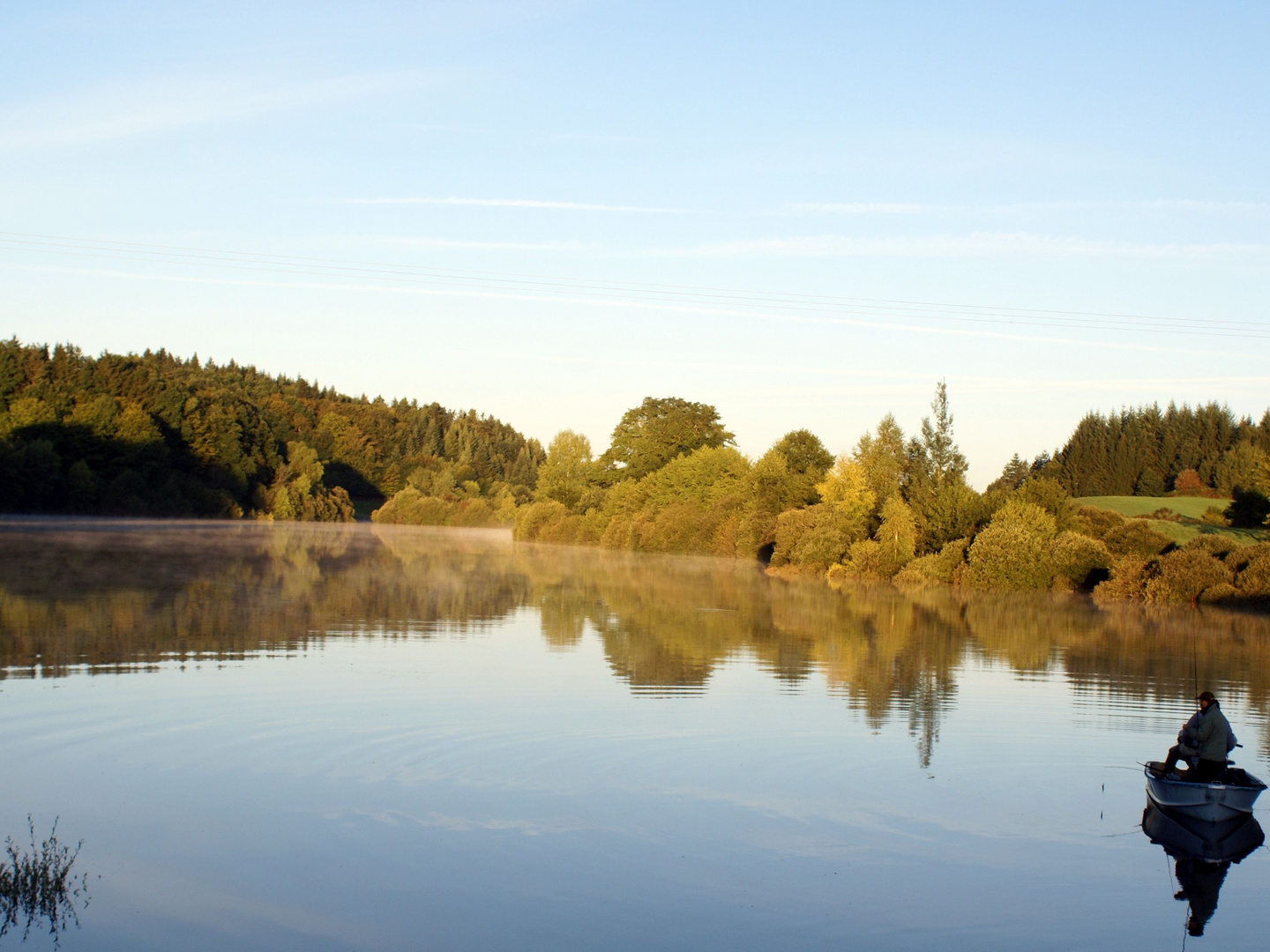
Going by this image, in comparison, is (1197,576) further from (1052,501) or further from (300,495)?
(300,495)

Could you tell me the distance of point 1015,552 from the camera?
45938mm

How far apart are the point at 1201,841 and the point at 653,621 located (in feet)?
62.8

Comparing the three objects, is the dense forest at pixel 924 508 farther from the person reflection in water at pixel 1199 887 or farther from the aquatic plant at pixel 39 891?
the aquatic plant at pixel 39 891

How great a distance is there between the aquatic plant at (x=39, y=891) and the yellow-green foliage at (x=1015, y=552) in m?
42.0

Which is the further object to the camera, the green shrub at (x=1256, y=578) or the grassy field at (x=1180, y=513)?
the grassy field at (x=1180, y=513)

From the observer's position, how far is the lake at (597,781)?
28.3ft

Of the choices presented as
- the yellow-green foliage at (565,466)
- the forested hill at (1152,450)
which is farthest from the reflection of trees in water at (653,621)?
the forested hill at (1152,450)

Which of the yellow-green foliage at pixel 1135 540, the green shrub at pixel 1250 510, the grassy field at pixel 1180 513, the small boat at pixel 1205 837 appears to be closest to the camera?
the small boat at pixel 1205 837

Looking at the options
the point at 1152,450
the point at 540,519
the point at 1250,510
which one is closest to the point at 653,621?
the point at 1250,510

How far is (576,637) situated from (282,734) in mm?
12476

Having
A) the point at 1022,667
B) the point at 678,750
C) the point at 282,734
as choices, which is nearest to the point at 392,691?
the point at 282,734

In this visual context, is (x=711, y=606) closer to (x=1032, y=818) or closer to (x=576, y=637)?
(x=576, y=637)

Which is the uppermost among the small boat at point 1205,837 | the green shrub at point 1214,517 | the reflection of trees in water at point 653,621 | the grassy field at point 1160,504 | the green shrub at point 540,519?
the grassy field at point 1160,504

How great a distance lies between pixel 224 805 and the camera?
10953 mm
